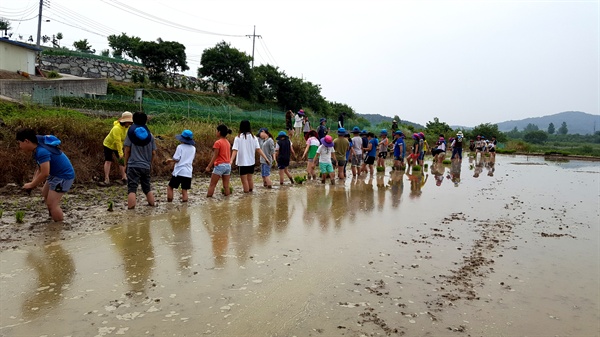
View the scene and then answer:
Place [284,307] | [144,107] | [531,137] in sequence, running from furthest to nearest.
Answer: [531,137], [144,107], [284,307]

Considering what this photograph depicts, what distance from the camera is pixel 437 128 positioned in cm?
5138

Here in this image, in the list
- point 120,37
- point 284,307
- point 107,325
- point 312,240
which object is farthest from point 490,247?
point 120,37

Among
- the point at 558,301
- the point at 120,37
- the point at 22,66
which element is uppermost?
the point at 120,37

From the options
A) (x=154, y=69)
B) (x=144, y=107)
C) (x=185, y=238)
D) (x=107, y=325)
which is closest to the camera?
(x=107, y=325)

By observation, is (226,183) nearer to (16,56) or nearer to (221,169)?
(221,169)

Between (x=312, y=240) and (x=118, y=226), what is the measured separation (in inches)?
123

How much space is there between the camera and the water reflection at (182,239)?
5211mm

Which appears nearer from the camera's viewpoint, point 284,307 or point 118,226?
point 284,307

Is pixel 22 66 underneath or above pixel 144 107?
above

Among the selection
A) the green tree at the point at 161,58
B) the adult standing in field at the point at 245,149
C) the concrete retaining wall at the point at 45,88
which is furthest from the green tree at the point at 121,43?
the adult standing in field at the point at 245,149

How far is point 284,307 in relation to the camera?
4051 millimetres

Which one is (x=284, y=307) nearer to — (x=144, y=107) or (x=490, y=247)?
(x=490, y=247)

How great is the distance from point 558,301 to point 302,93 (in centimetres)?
4060

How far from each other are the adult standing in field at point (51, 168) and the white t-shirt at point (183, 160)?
2255 millimetres
